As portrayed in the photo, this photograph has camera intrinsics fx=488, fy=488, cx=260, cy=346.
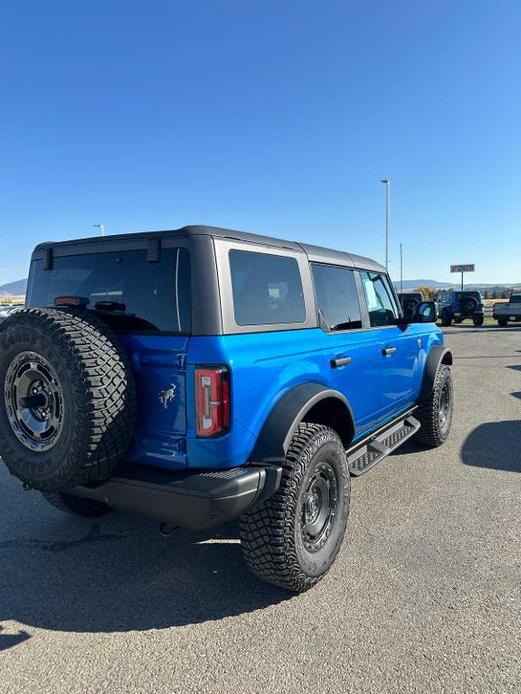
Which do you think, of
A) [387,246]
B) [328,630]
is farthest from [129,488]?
[387,246]

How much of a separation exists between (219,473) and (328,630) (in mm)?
974

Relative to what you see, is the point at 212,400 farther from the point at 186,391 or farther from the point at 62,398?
the point at 62,398

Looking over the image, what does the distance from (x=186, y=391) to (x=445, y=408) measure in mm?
4213

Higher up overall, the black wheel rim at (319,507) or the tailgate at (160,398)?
the tailgate at (160,398)

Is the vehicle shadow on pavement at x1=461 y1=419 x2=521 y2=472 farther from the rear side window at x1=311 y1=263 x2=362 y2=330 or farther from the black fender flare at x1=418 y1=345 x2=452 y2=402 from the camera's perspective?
the rear side window at x1=311 y1=263 x2=362 y2=330

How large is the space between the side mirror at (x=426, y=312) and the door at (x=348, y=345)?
3.19 ft

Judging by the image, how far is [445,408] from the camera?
5.68 meters

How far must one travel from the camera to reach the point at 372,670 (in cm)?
217

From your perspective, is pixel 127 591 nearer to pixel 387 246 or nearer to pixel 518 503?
pixel 518 503

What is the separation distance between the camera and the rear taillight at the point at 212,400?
7.53 ft

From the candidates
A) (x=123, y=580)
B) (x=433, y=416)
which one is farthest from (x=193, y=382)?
(x=433, y=416)

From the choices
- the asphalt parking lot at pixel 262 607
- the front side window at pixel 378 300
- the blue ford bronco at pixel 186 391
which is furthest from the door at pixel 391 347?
the blue ford bronco at pixel 186 391

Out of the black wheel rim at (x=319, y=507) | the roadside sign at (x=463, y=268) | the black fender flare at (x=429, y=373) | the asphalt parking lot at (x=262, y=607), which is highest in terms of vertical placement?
the roadside sign at (x=463, y=268)

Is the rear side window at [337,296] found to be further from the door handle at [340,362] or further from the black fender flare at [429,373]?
the black fender flare at [429,373]
